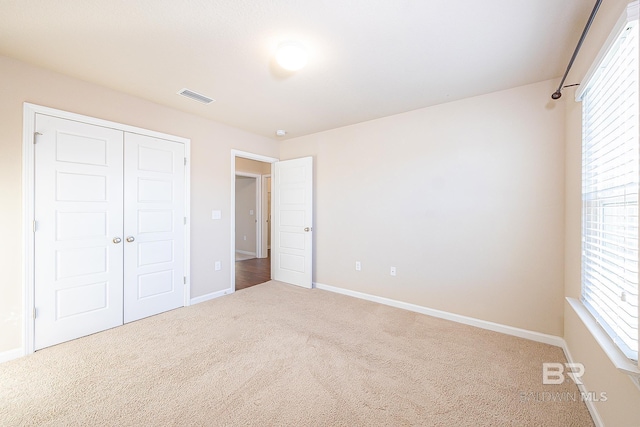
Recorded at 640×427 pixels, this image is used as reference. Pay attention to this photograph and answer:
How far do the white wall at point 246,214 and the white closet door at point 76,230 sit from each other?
4.04 meters

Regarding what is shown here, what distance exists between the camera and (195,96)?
9.30 feet

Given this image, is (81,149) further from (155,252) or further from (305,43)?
(305,43)

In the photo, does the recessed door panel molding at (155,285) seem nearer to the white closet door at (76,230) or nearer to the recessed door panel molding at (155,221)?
the white closet door at (76,230)

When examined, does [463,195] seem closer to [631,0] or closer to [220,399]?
[631,0]

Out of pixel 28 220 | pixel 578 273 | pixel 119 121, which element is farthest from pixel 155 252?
pixel 578 273

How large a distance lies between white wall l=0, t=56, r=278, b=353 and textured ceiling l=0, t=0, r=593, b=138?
6.8 inches

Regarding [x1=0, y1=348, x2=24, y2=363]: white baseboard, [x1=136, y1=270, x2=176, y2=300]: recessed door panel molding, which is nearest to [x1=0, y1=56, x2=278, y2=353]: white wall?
[x1=0, y1=348, x2=24, y2=363]: white baseboard

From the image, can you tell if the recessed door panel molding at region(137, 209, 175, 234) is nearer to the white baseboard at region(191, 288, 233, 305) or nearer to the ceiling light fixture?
the white baseboard at region(191, 288, 233, 305)

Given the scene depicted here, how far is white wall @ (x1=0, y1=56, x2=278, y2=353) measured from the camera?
2.13 metres

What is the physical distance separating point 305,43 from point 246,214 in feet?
18.6

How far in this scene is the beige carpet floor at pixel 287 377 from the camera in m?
1.57

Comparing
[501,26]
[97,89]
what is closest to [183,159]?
[97,89]

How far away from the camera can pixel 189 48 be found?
1982 mm

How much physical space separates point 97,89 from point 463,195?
13.3 feet
